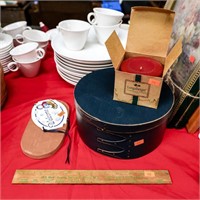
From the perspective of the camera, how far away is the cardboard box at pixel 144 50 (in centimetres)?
51

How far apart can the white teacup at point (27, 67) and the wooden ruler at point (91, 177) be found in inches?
15.6

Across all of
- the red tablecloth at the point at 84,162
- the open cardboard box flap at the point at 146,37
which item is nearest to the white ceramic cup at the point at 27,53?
the red tablecloth at the point at 84,162

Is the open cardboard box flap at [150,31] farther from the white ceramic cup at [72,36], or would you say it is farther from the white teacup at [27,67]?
the white teacup at [27,67]

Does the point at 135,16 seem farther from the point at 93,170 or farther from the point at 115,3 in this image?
the point at 115,3

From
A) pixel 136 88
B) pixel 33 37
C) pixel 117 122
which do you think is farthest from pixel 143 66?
pixel 33 37

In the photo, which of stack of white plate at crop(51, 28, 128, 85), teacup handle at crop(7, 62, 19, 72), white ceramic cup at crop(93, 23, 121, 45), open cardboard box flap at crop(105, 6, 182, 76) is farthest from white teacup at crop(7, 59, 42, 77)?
open cardboard box flap at crop(105, 6, 182, 76)

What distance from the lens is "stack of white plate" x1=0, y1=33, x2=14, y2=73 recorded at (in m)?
0.75

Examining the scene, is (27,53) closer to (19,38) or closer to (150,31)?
(19,38)

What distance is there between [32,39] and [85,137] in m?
0.52

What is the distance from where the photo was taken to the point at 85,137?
0.58 m

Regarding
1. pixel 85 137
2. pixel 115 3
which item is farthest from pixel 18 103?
pixel 115 3

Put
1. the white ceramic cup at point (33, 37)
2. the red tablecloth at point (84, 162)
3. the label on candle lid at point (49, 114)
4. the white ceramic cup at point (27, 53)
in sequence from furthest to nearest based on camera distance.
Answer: the white ceramic cup at point (33, 37) → the white ceramic cup at point (27, 53) → the label on candle lid at point (49, 114) → the red tablecloth at point (84, 162)

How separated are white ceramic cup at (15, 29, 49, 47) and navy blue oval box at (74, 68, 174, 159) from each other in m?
0.38

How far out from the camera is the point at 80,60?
2.18ft
